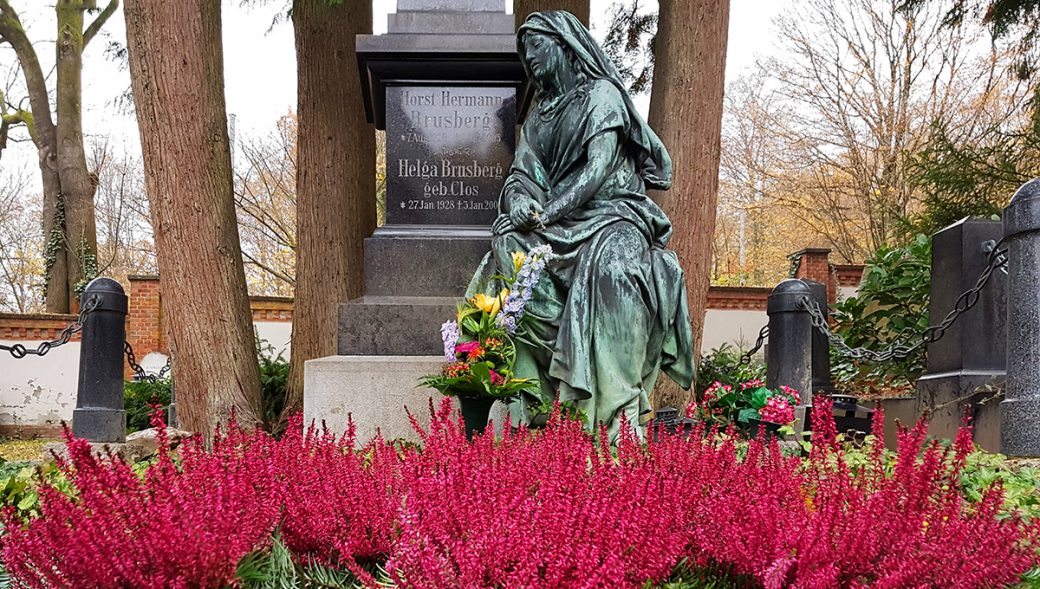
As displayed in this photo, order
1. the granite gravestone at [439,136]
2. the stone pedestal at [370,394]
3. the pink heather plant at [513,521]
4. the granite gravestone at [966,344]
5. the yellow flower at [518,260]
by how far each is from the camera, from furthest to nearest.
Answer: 1. the granite gravestone at [966,344]
2. the granite gravestone at [439,136]
3. the stone pedestal at [370,394]
4. the yellow flower at [518,260]
5. the pink heather plant at [513,521]

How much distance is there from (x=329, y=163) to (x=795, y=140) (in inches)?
831

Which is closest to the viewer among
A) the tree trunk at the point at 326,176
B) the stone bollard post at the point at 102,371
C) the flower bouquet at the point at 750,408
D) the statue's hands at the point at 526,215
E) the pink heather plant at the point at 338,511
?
the pink heather plant at the point at 338,511

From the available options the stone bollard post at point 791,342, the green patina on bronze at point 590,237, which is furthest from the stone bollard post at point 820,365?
the green patina on bronze at point 590,237

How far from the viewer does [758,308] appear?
19578mm

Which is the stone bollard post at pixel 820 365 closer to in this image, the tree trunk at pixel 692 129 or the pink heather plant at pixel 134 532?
the tree trunk at pixel 692 129

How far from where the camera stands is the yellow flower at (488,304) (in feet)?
17.2

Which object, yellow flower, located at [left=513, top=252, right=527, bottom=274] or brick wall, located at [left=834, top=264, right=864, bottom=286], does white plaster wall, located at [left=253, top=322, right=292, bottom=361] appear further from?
yellow flower, located at [left=513, top=252, right=527, bottom=274]

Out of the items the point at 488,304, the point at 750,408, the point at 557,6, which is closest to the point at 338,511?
Answer: the point at 488,304

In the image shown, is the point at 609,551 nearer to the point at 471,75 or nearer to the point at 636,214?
the point at 636,214

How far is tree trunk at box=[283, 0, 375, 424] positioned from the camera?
32.4 ft

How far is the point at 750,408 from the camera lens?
6.47 metres

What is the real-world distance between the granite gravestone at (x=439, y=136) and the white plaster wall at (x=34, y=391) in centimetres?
1336

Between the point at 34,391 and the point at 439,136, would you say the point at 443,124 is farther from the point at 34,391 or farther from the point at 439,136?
the point at 34,391

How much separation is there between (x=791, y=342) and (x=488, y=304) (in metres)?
4.08
